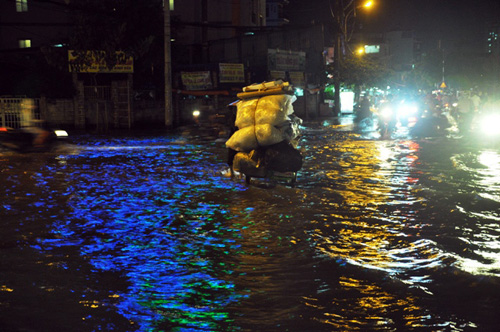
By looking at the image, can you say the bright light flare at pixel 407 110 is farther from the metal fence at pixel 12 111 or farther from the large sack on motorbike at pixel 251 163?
the large sack on motorbike at pixel 251 163

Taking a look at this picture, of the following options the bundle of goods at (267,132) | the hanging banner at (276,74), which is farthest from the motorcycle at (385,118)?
the hanging banner at (276,74)

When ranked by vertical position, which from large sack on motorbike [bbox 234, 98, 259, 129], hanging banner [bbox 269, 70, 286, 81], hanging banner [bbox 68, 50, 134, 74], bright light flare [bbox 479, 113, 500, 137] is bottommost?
bright light flare [bbox 479, 113, 500, 137]

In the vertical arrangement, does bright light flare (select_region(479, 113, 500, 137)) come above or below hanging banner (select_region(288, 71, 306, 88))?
below

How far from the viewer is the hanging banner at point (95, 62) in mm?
34000

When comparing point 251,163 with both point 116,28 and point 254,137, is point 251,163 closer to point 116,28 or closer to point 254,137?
point 254,137

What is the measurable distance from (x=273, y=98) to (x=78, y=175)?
526cm

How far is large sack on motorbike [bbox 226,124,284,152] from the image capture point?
11.6 m

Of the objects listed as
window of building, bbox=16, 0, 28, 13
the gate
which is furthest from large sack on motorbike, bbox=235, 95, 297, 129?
window of building, bbox=16, 0, 28, 13

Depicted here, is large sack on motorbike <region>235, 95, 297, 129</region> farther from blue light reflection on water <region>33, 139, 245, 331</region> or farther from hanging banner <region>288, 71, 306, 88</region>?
hanging banner <region>288, 71, 306, 88</region>

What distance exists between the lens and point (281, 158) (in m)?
11.6

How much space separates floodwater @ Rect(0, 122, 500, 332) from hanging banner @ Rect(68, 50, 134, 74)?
69.3 feet

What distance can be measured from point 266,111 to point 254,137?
1.81ft

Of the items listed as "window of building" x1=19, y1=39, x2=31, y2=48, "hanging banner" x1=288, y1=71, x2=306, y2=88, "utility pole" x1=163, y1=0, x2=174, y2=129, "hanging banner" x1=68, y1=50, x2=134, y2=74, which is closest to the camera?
"utility pole" x1=163, y1=0, x2=174, y2=129

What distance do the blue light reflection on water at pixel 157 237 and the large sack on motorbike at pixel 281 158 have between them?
32.8 inches
